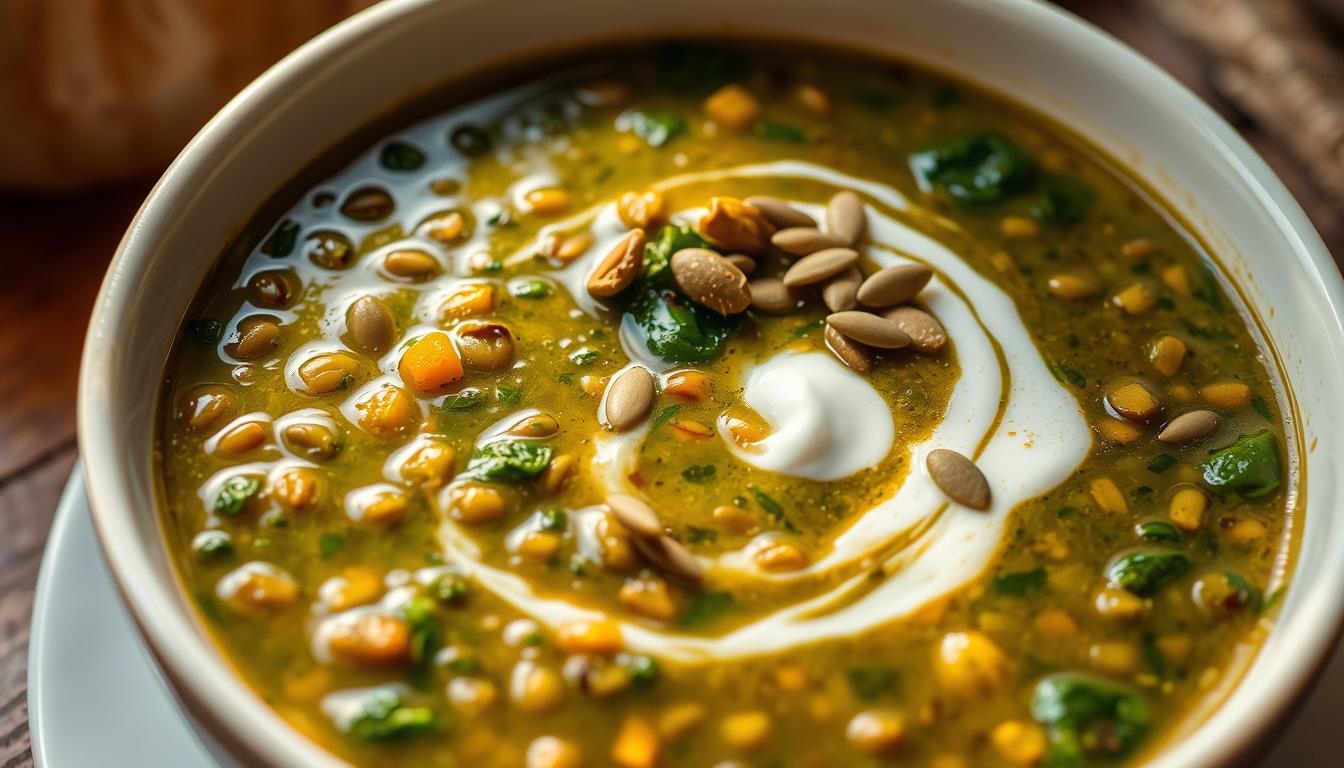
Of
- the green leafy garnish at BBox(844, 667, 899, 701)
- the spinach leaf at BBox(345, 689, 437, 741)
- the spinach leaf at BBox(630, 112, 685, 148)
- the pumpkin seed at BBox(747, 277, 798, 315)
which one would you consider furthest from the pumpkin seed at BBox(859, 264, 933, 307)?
the spinach leaf at BBox(345, 689, 437, 741)

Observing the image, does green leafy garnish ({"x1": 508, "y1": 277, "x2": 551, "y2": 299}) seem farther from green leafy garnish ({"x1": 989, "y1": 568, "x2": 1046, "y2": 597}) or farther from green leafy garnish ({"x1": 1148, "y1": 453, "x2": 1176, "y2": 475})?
green leafy garnish ({"x1": 1148, "y1": 453, "x2": 1176, "y2": 475})

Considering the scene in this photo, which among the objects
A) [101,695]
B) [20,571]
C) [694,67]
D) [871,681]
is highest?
[694,67]

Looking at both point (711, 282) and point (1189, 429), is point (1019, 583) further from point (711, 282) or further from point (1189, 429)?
point (711, 282)

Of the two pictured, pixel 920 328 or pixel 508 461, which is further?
pixel 920 328

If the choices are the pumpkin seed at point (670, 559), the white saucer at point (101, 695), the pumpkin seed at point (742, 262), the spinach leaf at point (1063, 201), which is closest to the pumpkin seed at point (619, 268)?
the pumpkin seed at point (742, 262)

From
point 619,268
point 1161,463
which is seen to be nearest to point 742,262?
point 619,268

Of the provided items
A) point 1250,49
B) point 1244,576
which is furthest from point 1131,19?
point 1244,576

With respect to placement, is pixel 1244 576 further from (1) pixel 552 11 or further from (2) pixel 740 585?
(1) pixel 552 11
